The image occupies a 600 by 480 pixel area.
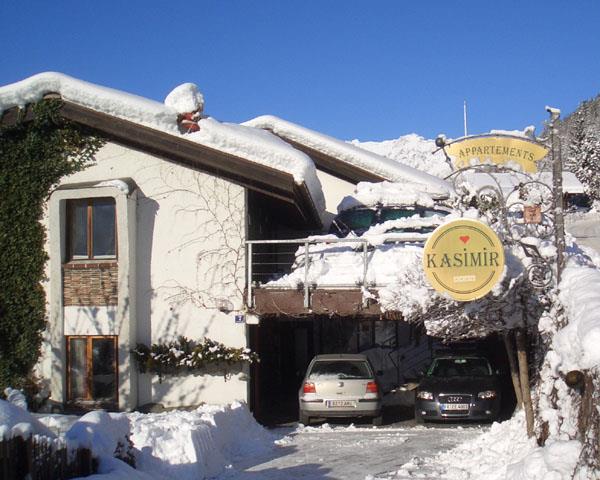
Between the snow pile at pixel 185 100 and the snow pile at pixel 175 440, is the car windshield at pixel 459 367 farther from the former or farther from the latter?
the snow pile at pixel 185 100

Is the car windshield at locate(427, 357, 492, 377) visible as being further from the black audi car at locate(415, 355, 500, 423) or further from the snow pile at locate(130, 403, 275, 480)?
the snow pile at locate(130, 403, 275, 480)

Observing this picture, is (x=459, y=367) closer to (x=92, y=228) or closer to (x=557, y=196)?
(x=557, y=196)

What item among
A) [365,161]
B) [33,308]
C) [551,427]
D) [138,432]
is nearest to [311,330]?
[365,161]

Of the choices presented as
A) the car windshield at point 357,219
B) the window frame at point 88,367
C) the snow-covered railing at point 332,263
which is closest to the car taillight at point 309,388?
the snow-covered railing at point 332,263

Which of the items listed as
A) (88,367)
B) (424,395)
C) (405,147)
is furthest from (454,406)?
(405,147)

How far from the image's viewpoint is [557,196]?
1051 cm

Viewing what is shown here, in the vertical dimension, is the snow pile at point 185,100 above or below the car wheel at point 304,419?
above

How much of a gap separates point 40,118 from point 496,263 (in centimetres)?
1058

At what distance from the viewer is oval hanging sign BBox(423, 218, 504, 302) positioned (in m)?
10.4

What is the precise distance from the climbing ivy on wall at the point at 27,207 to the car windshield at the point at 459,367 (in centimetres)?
847

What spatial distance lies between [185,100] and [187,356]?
17.1 ft

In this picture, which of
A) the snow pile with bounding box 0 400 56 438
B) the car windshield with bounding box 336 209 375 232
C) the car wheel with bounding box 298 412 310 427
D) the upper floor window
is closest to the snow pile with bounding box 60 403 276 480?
the snow pile with bounding box 0 400 56 438

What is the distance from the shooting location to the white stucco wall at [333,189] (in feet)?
75.8

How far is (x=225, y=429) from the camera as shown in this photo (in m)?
13.3
